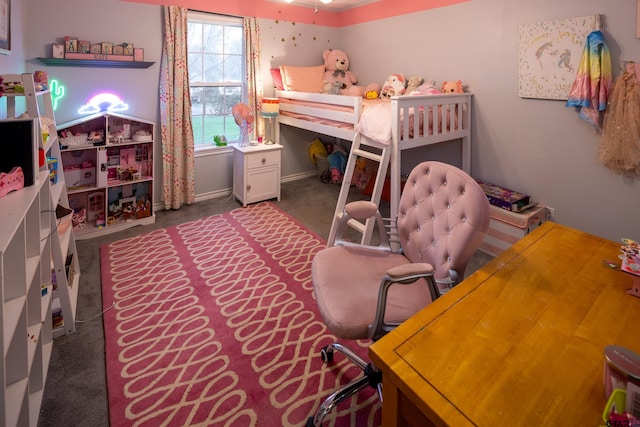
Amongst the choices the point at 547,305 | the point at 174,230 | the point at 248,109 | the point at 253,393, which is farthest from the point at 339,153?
the point at 547,305

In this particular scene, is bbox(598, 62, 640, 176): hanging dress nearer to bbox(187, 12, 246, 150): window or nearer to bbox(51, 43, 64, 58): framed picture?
bbox(187, 12, 246, 150): window

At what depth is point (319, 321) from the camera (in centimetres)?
205

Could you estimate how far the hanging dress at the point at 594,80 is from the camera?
2338mm

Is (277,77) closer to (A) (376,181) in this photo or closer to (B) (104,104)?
(B) (104,104)

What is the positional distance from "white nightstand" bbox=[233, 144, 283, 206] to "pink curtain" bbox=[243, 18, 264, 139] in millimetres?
461

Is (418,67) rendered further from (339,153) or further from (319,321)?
(319,321)

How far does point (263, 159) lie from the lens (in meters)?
3.81

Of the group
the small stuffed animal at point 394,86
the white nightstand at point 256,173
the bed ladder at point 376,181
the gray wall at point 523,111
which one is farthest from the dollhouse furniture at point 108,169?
the gray wall at point 523,111

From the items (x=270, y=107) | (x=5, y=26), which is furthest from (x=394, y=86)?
(x=5, y=26)

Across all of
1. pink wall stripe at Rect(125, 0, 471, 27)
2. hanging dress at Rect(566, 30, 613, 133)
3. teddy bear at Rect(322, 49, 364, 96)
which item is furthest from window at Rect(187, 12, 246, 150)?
hanging dress at Rect(566, 30, 613, 133)

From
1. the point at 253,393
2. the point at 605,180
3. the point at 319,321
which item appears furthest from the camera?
the point at 605,180

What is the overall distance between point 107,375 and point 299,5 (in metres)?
4.18

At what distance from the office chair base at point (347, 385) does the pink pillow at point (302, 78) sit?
3.19m

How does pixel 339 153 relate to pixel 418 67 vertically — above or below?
below
